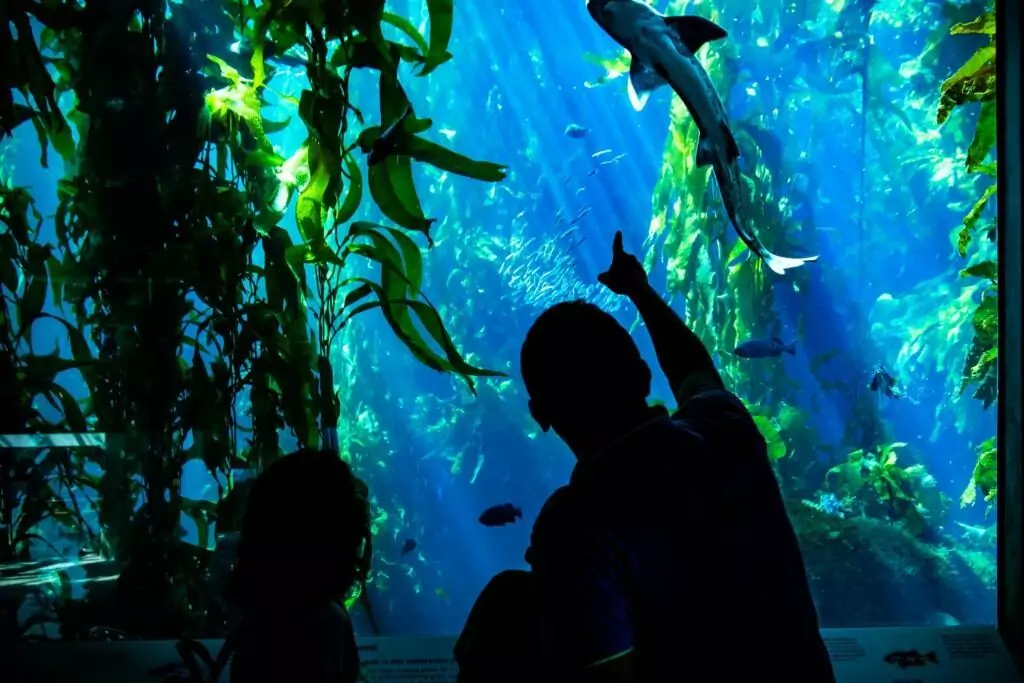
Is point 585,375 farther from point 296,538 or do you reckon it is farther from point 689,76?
point 689,76

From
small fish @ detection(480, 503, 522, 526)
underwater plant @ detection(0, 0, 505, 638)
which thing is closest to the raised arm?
underwater plant @ detection(0, 0, 505, 638)

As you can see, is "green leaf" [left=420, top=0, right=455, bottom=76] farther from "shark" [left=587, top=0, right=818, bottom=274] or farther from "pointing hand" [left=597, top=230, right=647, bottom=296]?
"pointing hand" [left=597, top=230, right=647, bottom=296]

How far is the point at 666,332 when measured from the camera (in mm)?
1552

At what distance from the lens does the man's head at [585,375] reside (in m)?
1.14

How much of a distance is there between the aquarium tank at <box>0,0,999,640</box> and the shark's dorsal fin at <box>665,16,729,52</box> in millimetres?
380

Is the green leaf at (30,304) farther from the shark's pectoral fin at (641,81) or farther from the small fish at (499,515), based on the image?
the small fish at (499,515)

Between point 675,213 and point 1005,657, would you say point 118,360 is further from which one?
point 675,213

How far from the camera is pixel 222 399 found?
2.54m

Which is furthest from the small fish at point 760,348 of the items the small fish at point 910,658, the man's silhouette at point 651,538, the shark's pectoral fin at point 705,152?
the man's silhouette at point 651,538

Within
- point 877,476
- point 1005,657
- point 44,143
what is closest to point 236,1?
point 44,143

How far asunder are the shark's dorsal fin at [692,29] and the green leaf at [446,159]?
72cm

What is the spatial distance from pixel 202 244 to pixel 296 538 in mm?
1457

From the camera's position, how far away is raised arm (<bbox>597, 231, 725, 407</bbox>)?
58.7 inches

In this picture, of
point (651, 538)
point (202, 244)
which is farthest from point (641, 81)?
point (651, 538)
